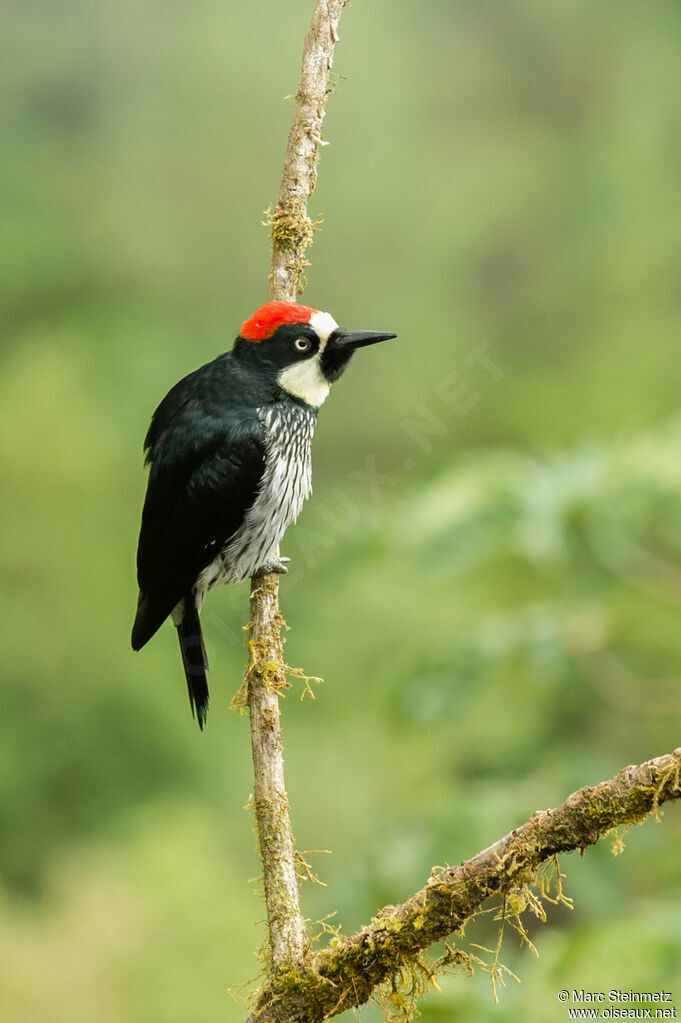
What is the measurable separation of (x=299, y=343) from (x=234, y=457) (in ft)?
0.74

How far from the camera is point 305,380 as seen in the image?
1914 millimetres

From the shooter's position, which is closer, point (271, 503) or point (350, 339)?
point (350, 339)

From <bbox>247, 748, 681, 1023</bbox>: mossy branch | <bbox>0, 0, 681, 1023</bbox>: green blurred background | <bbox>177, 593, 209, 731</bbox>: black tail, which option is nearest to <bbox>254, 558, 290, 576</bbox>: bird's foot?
<bbox>177, 593, 209, 731</bbox>: black tail

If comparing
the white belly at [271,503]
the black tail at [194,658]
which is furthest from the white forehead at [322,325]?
the black tail at [194,658]

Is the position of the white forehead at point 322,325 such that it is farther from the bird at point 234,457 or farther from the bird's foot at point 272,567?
the bird's foot at point 272,567

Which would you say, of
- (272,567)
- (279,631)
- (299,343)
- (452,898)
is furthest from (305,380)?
(452,898)

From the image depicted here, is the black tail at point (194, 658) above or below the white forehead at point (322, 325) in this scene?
below

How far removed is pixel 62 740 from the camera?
5.27 meters

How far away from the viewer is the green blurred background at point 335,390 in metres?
4.81

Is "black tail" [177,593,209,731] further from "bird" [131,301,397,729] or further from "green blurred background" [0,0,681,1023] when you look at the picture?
"green blurred background" [0,0,681,1023]

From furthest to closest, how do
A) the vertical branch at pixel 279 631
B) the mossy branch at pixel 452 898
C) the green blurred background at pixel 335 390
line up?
the green blurred background at pixel 335 390, the vertical branch at pixel 279 631, the mossy branch at pixel 452 898

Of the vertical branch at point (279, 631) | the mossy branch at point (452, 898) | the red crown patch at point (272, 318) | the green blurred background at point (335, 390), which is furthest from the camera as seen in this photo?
the green blurred background at point (335, 390)

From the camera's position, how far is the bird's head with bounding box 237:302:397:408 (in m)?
1.80

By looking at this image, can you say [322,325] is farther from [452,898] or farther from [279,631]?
[452,898]
